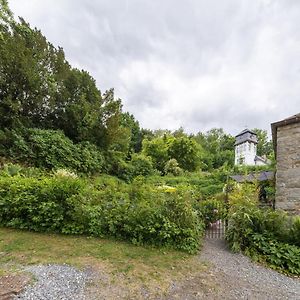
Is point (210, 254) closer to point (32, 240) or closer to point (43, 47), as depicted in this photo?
point (32, 240)

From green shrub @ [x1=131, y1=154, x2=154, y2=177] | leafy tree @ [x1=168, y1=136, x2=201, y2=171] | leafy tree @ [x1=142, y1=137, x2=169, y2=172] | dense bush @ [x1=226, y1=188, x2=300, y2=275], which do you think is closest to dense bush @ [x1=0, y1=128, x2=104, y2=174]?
green shrub @ [x1=131, y1=154, x2=154, y2=177]

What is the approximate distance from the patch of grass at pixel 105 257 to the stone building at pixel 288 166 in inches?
139

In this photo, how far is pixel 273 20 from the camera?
7.14 meters

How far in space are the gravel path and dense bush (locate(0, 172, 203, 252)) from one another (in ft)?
2.15

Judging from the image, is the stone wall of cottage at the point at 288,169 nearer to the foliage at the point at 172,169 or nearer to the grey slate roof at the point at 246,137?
the foliage at the point at 172,169

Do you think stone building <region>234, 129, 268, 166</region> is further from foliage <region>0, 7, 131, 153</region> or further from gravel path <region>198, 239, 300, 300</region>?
gravel path <region>198, 239, 300, 300</region>

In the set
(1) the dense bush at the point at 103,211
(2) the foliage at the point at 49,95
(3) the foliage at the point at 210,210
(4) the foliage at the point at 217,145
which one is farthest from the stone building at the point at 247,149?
(1) the dense bush at the point at 103,211

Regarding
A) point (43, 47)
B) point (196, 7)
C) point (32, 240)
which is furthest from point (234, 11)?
point (43, 47)

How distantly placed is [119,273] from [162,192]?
2371mm

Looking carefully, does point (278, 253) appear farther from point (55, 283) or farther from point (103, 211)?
point (55, 283)

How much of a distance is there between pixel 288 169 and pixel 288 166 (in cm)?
9

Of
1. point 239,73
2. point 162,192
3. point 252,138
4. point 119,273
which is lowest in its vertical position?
point 119,273

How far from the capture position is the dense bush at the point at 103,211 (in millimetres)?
4926

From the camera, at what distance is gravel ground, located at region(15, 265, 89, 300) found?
9.43ft
